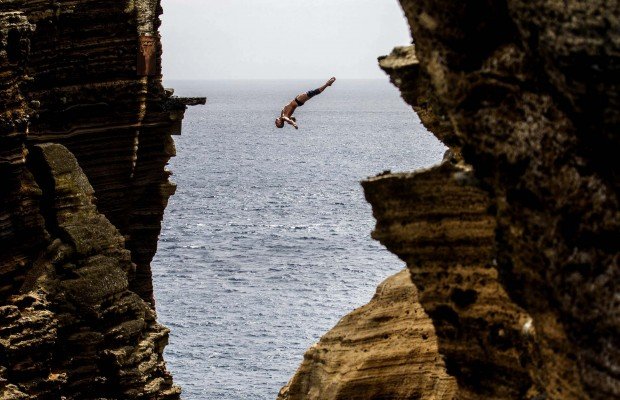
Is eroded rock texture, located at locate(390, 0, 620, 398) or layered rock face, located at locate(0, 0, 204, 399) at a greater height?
eroded rock texture, located at locate(390, 0, 620, 398)

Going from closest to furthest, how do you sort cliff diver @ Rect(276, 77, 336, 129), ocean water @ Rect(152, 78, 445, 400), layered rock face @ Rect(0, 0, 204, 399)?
cliff diver @ Rect(276, 77, 336, 129), layered rock face @ Rect(0, 0, 204, 399), ocean water @ Rect(152, 78, 445, 400)

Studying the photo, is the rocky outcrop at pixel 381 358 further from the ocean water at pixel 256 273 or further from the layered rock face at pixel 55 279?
the ocean water at pixel 256 273

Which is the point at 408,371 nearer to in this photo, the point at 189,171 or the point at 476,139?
the point at 476,139

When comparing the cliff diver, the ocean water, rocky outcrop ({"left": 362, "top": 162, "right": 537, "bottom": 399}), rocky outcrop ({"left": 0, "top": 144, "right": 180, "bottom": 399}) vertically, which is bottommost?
the ocean water

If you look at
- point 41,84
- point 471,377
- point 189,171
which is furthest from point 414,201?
point 189,171

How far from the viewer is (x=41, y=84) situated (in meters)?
36.5

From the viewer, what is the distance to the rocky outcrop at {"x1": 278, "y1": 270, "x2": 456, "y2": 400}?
21516 mm

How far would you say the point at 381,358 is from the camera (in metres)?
22.0

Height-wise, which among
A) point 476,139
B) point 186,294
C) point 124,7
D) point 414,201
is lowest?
point 186,294

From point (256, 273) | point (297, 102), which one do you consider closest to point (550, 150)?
point (297, 102)

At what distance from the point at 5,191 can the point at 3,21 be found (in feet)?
14.3

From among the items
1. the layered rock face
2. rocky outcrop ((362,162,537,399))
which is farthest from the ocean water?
rocky outcrop ((362,162,537,399))

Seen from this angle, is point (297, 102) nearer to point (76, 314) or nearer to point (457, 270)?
point (76, 314)

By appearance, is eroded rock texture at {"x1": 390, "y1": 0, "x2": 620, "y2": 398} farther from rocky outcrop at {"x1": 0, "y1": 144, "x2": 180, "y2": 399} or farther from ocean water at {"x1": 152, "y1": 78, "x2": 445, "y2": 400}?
ocean water at {"x1": 152, "y1": 78, "x2": 445, "y2": 400}
